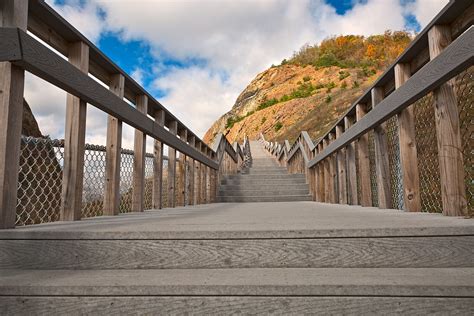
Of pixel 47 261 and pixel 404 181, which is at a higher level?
pixel 404 181

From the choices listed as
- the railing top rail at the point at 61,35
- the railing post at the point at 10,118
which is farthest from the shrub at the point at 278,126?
the railing post at the point at 10,118

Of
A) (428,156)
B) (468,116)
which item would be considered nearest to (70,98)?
(468,116)

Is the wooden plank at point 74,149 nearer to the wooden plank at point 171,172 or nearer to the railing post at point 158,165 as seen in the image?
the railing post at point 158,165

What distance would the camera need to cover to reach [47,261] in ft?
4.49

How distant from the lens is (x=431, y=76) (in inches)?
66.2

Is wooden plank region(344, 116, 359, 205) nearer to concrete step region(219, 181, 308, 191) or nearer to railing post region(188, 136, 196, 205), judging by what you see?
railing post region(188, 136, 196, 205)

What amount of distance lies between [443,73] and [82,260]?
195 cm

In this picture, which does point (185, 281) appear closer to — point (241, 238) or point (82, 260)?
point (241, 238)

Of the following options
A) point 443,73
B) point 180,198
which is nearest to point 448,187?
point 443,73

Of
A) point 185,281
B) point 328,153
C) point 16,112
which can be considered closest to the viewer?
point 185,281

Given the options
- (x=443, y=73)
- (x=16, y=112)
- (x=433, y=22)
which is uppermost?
(x=433, y=22)

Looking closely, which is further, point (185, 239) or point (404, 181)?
point (404, 181)

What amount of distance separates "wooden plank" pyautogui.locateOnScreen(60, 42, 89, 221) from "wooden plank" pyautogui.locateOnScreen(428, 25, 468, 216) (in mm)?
2153

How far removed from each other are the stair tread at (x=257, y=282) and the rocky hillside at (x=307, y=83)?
70.7 feet
